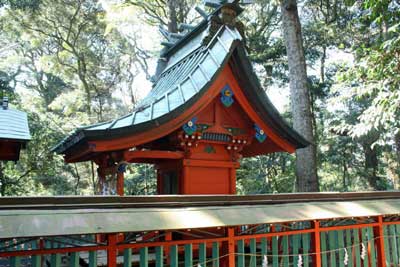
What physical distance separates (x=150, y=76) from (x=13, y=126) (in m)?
8.48

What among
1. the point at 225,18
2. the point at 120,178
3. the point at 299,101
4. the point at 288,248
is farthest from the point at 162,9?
the point at 288,248

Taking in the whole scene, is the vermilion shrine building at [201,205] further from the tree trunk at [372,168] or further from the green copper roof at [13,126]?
the tree trunk at [372,168]

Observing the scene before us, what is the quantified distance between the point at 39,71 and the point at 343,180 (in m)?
21.9

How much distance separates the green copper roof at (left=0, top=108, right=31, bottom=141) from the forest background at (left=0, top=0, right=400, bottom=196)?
558 cm

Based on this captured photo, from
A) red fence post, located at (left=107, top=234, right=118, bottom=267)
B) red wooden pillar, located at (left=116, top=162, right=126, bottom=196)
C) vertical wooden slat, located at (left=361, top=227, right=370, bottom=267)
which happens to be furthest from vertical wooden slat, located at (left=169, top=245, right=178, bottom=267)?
vertical wooden slat, located at (left=361, top=227, right=370, bottom=267)

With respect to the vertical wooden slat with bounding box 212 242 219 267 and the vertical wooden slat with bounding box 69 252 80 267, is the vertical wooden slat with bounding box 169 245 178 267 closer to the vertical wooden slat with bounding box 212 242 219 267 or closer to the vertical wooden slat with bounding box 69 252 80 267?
the vertical wooden slat with bounding box 212 242 219 267

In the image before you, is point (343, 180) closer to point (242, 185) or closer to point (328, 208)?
point (242, 185)

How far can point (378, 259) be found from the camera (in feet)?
17.2

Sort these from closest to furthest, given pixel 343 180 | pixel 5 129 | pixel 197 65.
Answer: pixel 5 129
pixel 197 65
pixel 343 180

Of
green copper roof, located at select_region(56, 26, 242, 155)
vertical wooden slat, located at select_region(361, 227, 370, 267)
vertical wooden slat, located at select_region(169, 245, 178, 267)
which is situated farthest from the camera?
green copper roof, located at select_region(56, 26, 242, 155)

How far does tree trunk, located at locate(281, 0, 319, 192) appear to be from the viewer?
8312mm

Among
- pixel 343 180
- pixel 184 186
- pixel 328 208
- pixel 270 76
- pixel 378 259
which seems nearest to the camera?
pixel 328 208

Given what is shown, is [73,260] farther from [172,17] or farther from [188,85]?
[172,17]

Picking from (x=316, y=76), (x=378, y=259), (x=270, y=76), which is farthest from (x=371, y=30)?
(x=378, y=259)
